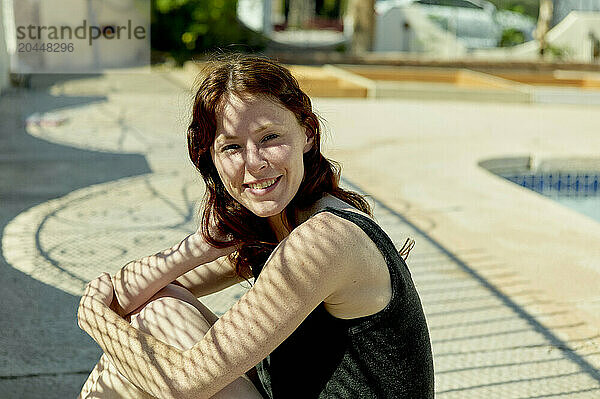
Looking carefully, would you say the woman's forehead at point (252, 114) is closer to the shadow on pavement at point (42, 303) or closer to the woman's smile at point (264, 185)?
the woman's smile at point (264, 185)

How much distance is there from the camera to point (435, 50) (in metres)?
20.8

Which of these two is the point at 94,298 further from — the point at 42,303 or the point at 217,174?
the point at 42,303

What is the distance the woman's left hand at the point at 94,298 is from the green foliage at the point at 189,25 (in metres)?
12.2

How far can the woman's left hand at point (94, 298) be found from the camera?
158cm

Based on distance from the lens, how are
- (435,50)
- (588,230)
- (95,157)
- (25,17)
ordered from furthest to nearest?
(435,50), (25,17), (95,157), (588,230)

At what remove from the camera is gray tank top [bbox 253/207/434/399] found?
1323 millimetres

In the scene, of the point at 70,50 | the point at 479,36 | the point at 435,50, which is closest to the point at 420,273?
the point at 70,50

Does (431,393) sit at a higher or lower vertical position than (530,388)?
higher

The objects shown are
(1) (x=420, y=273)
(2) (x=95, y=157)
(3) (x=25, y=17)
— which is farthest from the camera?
(3) (x=25, y=17)

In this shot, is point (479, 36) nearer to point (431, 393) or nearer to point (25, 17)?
point (25, 17)

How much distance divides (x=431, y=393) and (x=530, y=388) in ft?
3.34

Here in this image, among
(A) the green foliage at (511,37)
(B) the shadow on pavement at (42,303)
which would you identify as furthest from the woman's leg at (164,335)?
(A) the green foliage at (511,37)

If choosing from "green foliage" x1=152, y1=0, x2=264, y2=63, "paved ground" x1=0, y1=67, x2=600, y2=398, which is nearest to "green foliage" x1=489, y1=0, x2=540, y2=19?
"green foliage" x1=152, y1=0, x2=264, y2=63

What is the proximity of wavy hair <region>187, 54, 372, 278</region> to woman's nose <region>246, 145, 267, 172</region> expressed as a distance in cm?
9
